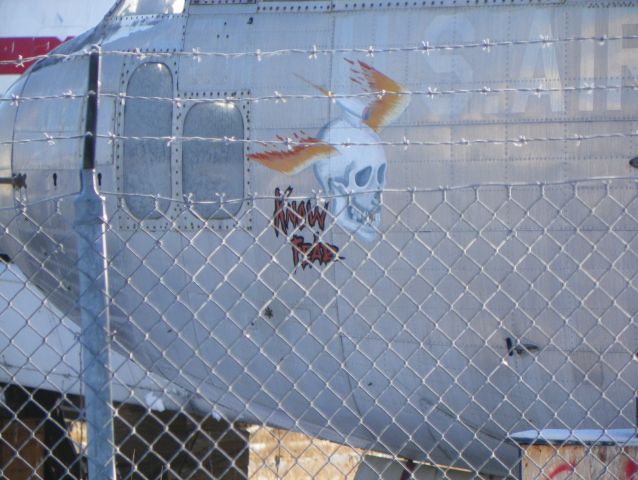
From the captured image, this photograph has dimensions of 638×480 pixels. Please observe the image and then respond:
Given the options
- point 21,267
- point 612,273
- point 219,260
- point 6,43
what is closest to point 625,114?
point 612,273

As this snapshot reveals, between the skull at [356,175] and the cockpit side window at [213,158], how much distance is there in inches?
23.3

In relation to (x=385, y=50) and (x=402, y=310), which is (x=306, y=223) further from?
(x=385, y=50)

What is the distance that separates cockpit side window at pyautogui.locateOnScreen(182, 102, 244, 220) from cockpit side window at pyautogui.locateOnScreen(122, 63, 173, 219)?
0.14 metres

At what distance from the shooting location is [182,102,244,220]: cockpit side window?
6617 millimetres

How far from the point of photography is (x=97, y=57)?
161 inches

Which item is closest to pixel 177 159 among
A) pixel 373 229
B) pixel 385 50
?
pixel 373 229

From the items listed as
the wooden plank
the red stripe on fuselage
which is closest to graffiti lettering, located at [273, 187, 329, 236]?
the wooden plank

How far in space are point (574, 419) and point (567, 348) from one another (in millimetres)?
469

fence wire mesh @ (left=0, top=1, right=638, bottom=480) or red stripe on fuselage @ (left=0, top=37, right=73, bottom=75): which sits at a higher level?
red stripe on fuselage @ (left=0, top=37, right=73, bottom=75)

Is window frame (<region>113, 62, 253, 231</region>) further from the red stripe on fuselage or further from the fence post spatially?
the red stripe on fuselage

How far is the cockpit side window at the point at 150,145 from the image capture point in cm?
677

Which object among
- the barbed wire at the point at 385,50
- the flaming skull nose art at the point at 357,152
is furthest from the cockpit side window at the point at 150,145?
the flaming skull nose art at the point at 357,152

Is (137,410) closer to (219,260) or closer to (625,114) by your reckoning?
(219,260)

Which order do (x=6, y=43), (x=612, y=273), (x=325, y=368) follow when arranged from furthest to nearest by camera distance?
1. (x=6, y=43)
2. (x=325, y=368)
3. (x=612, y=273)
